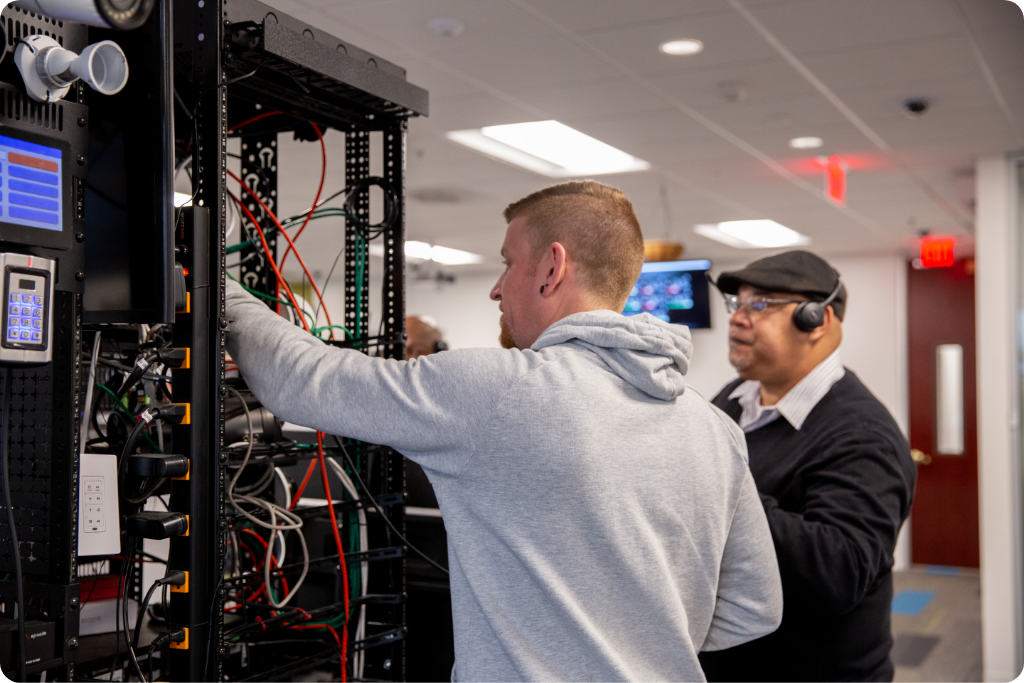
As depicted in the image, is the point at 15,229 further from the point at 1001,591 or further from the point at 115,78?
the point at 1001,591

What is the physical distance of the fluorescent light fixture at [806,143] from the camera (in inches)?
187

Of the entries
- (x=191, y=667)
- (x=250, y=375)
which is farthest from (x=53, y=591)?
(x=250, y=375)

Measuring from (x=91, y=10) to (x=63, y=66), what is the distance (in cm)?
16

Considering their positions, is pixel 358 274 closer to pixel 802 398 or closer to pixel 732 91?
pixel 802 398

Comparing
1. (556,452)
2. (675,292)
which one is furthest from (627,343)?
(675,292)

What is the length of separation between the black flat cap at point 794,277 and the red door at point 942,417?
23.6 feet

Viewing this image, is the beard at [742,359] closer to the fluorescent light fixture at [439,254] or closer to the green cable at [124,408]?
the green cable at [124,408]

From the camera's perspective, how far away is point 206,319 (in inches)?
48.5

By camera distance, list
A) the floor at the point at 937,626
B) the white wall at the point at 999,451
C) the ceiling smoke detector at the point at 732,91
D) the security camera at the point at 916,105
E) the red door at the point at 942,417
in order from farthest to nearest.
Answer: the red door at the point at 942,417, the floor at the point at 937,626, the white wall at the point at 999,451, the security camera at the point at 916,105, the ceiling smoke detector at the point at 732,91

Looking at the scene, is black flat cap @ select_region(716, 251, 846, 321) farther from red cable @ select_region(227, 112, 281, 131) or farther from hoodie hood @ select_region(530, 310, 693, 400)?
red cable @ select_region(227, 112, 281, 131)

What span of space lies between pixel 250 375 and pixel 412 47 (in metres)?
2.50

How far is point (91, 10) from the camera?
94 centimetres

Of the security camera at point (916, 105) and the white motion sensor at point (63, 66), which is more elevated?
the security camera at point (916, 105)

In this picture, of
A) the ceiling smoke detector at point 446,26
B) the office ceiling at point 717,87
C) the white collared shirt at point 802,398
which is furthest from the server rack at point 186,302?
the ceiling smoke detector at point 446,26
